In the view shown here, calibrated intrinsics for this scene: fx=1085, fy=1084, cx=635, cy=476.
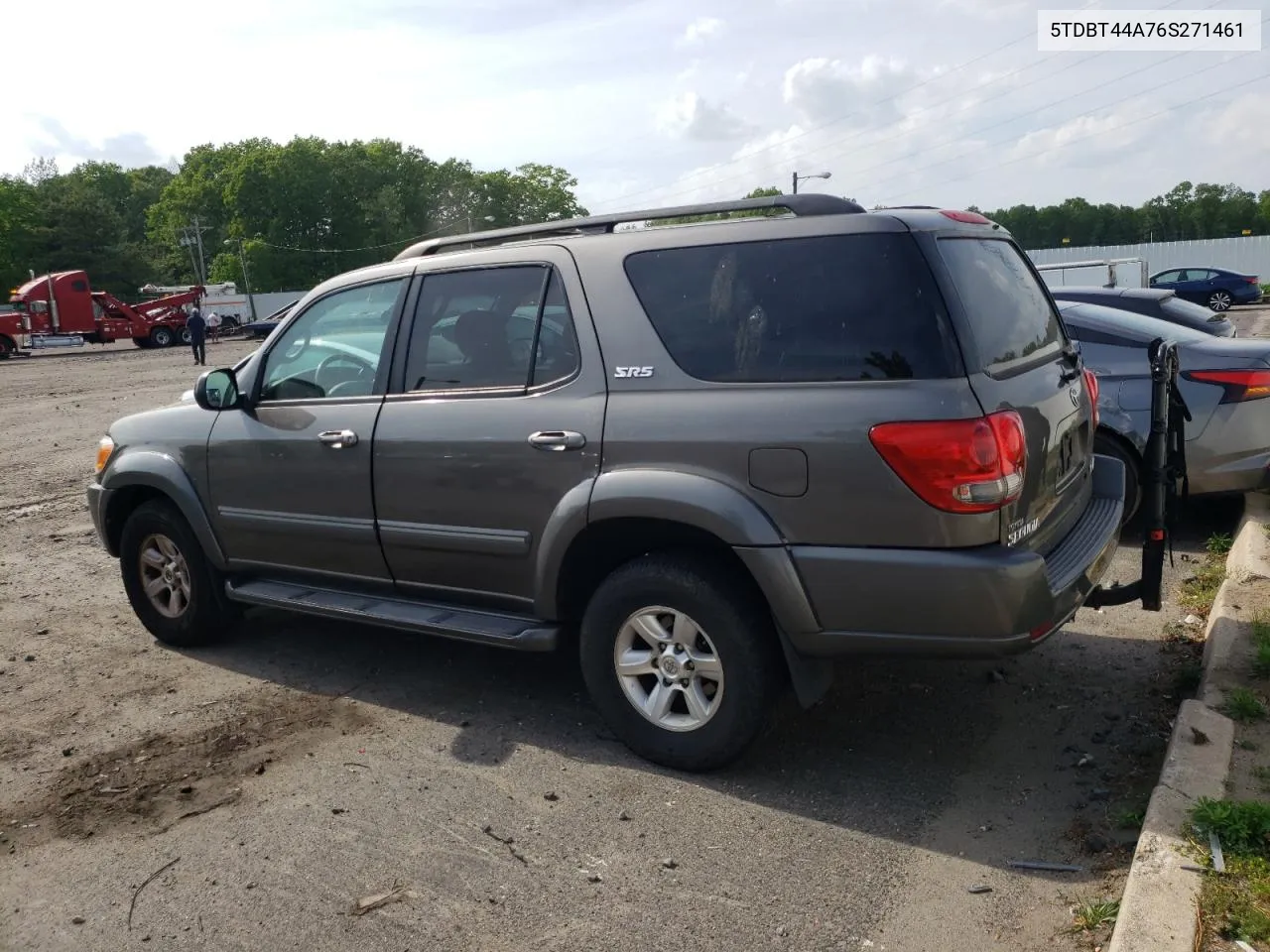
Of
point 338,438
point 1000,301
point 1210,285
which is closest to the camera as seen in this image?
point 1000,301

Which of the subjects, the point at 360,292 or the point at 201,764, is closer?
the point at 201,764

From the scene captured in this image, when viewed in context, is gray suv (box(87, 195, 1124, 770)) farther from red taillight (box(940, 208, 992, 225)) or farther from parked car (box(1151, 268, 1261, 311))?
parked car (box(1151, 268, 1261, 311))

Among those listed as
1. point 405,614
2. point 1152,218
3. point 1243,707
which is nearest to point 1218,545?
point 1243,707

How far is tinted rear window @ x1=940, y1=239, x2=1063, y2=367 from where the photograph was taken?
370 cm

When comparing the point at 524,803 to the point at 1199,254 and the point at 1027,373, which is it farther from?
the point at 1199,254

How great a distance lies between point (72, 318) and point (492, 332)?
136 feet

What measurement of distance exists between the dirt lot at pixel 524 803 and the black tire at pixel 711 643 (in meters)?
0.13

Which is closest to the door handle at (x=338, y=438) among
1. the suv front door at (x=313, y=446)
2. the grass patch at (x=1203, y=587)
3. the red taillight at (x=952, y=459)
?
the suv front door at (x=313, y=446)

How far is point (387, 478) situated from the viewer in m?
4.70

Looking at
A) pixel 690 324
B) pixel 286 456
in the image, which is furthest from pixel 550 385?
pixel 286 456

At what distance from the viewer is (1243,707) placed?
3908mm

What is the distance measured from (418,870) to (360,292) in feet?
8.90

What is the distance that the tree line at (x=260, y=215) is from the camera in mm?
80125

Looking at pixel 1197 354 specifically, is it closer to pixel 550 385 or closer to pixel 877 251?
pixel 877 251
